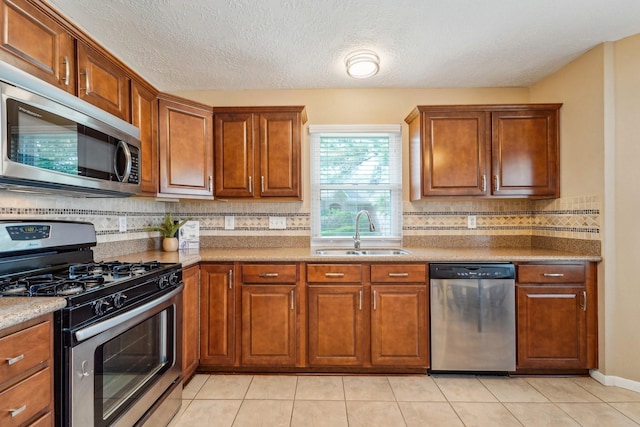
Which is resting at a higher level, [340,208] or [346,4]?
[346,4]

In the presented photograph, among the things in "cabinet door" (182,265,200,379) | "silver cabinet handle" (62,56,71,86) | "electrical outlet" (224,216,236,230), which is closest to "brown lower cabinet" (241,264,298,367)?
"cabinet door" (182,265,200,379)

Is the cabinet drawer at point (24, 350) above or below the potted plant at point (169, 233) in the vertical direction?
below

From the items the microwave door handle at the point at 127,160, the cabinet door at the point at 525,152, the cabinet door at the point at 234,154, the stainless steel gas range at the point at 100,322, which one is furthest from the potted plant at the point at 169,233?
the cabinet door at the point at 525,152

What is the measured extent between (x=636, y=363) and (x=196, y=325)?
303cm

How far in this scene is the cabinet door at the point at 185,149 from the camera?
246 cm

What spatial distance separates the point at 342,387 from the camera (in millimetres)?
2293

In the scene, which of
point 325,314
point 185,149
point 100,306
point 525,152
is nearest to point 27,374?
point 100,306

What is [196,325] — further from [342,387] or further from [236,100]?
[236,100]

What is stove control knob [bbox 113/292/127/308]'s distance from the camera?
4.72 feet

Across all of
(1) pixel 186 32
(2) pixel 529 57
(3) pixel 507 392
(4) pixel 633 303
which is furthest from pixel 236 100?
(4) pixel 633 303

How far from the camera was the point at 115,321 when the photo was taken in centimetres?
142

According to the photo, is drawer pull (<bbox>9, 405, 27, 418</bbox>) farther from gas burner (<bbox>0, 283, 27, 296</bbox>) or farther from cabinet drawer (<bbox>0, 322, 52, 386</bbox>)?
gas burner (<bbox>0, 283, 27, 296</bbox>)

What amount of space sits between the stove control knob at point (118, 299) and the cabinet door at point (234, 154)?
1350 millimetres

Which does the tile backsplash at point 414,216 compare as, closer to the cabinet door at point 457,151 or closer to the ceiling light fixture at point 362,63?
the cabinet door at point 457,151
